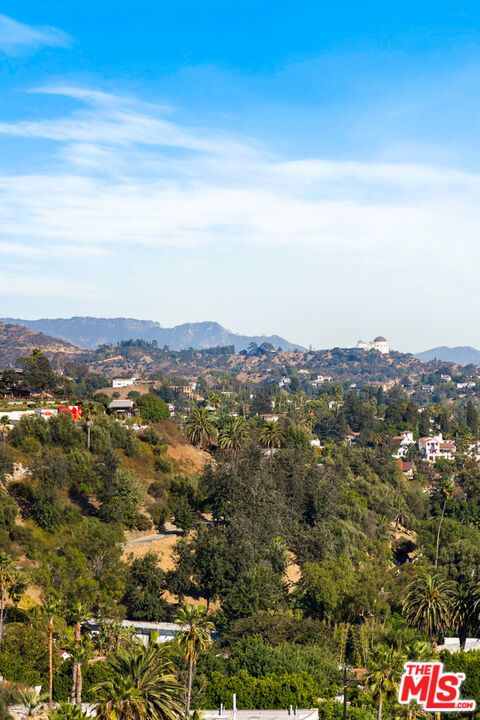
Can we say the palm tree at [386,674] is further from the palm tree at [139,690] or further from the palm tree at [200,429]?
the palm tree at [200,429]

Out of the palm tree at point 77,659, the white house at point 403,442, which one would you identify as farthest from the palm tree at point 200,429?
the white house at point 403,442

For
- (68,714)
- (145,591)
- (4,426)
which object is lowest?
(145,591)

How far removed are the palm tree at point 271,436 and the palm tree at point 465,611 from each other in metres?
51.1

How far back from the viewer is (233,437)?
334ft

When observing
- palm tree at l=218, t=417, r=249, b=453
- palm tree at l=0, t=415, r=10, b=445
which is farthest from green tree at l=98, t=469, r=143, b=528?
palm tree at l=218, t=417, r=249, b=453

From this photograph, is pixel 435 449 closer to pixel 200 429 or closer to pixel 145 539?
pixel 200 429

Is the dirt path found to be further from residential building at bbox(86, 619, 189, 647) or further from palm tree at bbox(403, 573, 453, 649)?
palm tree at bbox(403, 573, 453, 649)

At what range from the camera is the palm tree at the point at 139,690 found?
2592cm

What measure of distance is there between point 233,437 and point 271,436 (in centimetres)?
753

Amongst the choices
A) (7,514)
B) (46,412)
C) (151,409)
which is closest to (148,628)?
(7,514)

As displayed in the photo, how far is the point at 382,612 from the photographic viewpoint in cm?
6328

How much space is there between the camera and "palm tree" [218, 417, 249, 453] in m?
102

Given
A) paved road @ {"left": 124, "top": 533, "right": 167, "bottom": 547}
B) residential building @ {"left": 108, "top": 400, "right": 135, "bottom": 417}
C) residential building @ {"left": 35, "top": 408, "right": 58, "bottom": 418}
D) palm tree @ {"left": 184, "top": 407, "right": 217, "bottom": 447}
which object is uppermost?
residential building @ {"left": 35, "top": 408, "right": 58, "bottom": 418}

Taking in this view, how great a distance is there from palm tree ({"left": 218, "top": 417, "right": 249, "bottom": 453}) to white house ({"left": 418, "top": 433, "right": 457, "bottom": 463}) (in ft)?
228
